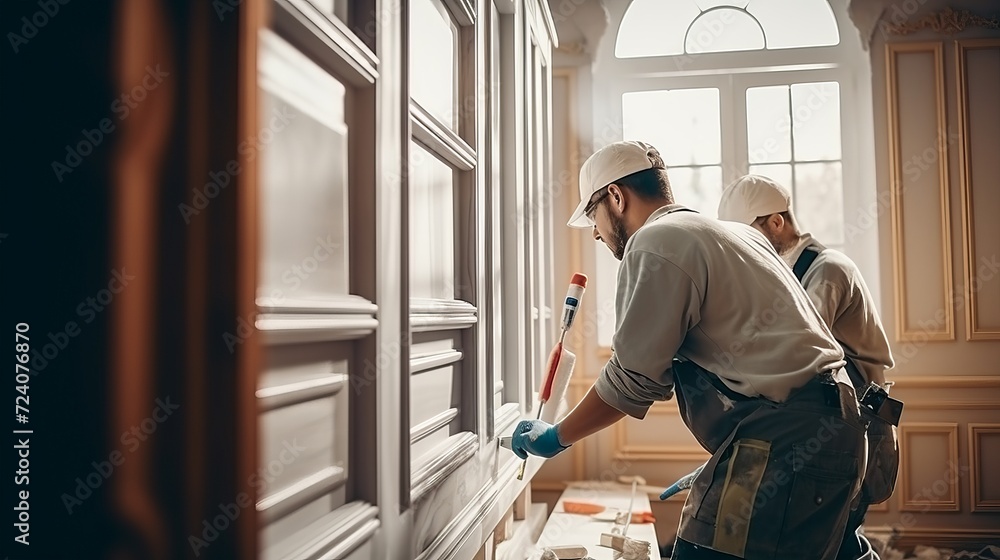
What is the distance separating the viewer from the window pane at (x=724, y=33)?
13.6 feet

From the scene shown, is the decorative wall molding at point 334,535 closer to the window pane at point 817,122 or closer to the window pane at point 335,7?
the window pane at point 335,7

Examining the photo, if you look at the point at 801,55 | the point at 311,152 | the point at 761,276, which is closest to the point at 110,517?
the point at 311,152

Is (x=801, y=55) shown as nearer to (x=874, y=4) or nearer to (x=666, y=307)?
(x=874, y=4)

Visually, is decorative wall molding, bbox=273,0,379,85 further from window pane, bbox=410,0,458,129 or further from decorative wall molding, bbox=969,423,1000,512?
decorative wall molding, bbox=969,423,1000,512

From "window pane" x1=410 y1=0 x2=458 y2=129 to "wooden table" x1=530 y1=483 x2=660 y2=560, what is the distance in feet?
4.68

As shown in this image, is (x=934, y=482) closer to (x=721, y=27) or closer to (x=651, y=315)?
(x=721, y=27)

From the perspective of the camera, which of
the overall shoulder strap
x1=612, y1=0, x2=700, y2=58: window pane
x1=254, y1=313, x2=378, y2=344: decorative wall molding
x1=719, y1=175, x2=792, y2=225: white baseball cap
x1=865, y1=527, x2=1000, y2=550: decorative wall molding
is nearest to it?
x1=254, y1=313, x2=378, y2=344: decorative wall molding

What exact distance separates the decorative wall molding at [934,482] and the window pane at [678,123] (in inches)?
62.8

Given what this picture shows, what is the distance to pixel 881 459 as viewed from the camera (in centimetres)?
205

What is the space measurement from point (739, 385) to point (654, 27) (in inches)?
123

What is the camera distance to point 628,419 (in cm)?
394

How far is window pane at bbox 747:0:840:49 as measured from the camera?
13.5 ft

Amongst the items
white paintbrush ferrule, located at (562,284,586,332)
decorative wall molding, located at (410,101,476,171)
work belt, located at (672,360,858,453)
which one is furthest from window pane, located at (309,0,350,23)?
white paintbrush ferrule, located at (562,284,586,332)

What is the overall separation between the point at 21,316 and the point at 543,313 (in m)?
2.33
